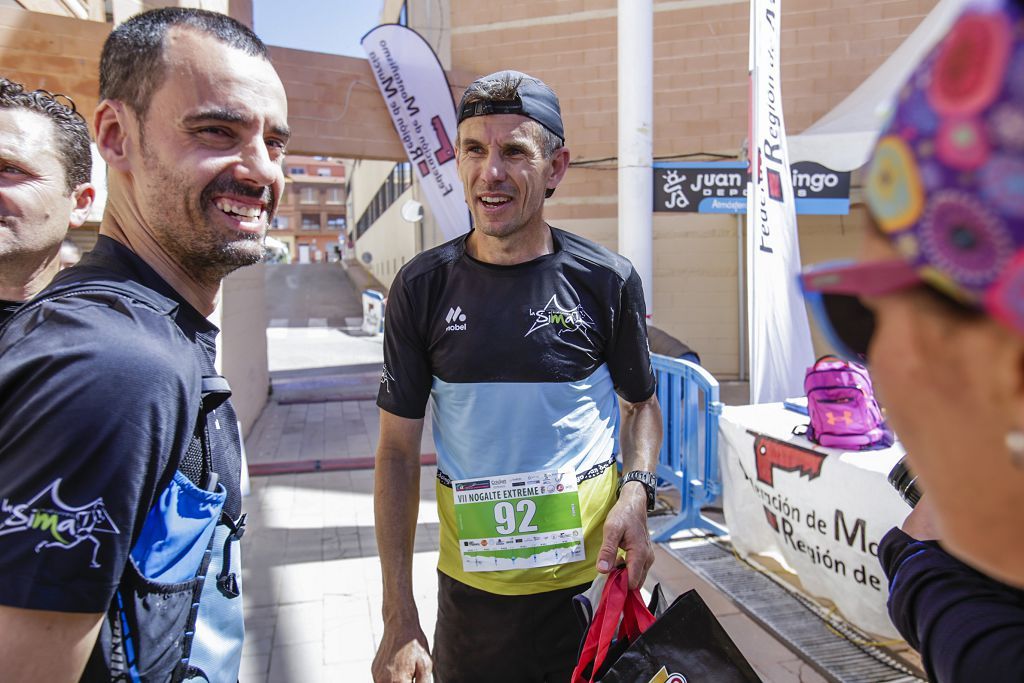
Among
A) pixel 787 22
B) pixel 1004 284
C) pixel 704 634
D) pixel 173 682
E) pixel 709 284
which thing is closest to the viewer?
pixel 1004 284

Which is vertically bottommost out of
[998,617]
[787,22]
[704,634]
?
[704,634]

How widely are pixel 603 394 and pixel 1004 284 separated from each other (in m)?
1.64

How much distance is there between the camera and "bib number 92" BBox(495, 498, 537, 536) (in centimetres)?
195

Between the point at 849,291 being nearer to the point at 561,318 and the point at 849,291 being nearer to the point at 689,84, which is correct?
the point at 561,318

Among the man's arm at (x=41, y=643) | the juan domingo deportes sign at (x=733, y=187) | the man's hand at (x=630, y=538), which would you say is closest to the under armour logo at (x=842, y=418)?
the man's hand at (x=630, y=538)

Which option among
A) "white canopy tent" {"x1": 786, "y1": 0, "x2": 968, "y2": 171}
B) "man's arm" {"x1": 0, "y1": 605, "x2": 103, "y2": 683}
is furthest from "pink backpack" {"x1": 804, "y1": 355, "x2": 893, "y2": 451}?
"white canopy tent" {"x1": 786, "y1": 0, "x2": 968, "y2": 171}

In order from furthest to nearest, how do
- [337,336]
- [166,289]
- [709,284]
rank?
[337,336] → [709,284] → [166,289]

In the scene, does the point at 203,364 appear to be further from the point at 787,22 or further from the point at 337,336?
the point at 337,336

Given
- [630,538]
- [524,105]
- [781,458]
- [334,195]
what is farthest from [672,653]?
[334,195]

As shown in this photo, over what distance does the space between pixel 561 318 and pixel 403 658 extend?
1033 millimetres

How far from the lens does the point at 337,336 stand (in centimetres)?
1883

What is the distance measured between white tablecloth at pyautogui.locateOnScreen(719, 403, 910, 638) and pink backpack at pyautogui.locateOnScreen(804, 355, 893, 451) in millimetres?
57

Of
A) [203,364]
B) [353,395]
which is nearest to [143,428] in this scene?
[203,364]

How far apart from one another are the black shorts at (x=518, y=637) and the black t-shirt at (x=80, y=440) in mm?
1188
